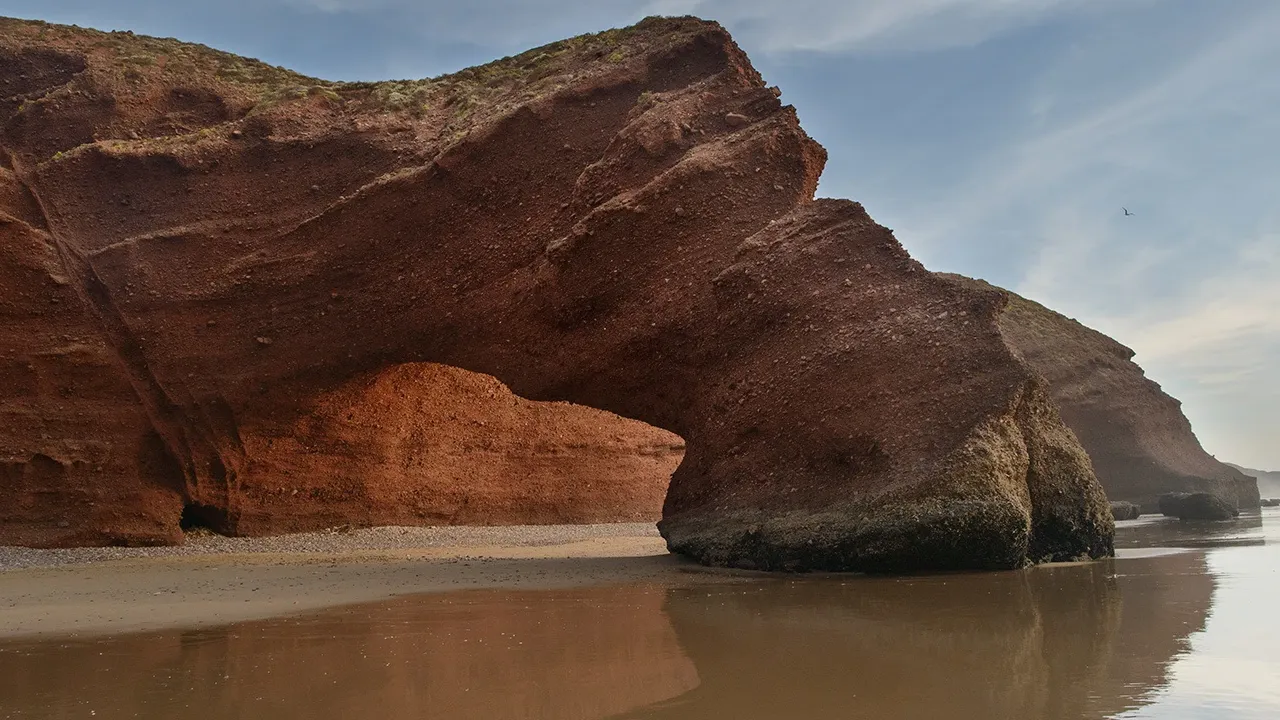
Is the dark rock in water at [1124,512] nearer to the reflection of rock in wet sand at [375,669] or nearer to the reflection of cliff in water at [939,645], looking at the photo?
the reflection of cliff in water at [939,645]

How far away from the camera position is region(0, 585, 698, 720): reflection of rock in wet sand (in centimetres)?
346

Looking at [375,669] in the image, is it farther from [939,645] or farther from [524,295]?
[524,295]

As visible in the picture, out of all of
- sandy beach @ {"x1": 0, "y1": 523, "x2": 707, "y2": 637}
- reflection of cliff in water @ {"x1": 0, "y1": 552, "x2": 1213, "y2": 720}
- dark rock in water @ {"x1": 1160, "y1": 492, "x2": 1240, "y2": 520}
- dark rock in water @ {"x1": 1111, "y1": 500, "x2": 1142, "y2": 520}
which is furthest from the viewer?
dark rock in water @ {"x1": 1111, "y1": 500, "x2": 1142, "y2": 520}

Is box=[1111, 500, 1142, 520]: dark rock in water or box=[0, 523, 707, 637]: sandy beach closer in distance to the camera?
box=[0, 523, 707, 637]: sandy beach

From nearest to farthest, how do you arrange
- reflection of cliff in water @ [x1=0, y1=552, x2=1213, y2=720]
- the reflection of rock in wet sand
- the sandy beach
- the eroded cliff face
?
1. reflection of cliff in water @ [x1=0, y1=552, x2=1213, y2=720]
2. the reflection of rock in wet sand
3. the sandy beach
4. the eroded cliff face

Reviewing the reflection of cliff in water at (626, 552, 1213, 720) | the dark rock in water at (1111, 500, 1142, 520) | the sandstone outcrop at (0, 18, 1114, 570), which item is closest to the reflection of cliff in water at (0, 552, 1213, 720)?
the reflection of cliff in water at (626, 552, 1213, 720)

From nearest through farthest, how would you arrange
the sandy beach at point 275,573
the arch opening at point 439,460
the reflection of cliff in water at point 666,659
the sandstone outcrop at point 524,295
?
the reflection of cliff in water at point 666,659
the sandy beach at point 275,573
the sandstone outcrop at point 524,295
the arch opening at point 439,460

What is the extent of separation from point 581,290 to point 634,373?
118 centimetres

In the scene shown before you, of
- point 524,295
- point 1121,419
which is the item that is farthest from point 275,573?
point 1121,419

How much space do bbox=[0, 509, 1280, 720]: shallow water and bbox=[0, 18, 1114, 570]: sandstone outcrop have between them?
183cm

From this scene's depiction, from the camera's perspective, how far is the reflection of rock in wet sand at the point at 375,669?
136 inches

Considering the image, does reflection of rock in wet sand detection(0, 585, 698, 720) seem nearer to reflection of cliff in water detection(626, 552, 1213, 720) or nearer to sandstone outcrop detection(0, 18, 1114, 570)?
reflection of cliff in water detection(626, 552, 1213, 720)

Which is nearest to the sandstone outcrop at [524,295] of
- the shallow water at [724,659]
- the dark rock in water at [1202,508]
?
the shallow water at [724,659]

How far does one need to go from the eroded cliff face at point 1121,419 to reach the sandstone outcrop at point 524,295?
20366 mm
